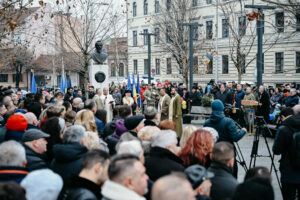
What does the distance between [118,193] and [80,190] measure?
63cm

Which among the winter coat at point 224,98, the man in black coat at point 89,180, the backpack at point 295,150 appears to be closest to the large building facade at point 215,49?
the winter coat at point 224,98

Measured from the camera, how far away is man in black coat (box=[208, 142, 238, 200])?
3914 millimetres

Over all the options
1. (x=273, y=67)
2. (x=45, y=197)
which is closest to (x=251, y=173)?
(x=45, y=197)

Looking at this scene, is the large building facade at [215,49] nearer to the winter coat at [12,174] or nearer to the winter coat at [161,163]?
the winter coat at [161,163]

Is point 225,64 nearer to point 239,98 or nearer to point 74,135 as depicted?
point 239,98

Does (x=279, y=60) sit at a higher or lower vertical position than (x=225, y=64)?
higher

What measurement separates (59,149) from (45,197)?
3.61 feet

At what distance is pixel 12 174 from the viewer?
3904 millimetres

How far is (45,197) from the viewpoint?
3566 mm

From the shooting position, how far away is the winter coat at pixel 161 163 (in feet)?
14.3

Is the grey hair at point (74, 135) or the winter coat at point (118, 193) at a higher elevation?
the grey hair at point (74, 135)

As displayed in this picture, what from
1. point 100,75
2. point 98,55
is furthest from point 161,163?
point 100,75

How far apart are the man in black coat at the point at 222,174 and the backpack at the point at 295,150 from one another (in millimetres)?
1901

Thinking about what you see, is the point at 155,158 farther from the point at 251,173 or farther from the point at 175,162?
the point at 251,173
